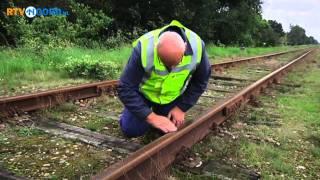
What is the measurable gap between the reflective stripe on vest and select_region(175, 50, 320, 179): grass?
0.59m

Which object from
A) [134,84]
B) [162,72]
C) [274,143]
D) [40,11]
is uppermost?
[40,11]

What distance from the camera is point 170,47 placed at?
10.0 ft

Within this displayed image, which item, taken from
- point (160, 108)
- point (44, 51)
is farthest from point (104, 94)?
point (44, 51)

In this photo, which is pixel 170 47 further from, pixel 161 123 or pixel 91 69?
pixel 91 69

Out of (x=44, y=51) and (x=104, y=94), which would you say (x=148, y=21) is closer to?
(x=44, y=51)

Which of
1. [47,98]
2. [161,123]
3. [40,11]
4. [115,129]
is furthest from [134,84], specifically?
[40,11]

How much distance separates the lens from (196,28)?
2442cm

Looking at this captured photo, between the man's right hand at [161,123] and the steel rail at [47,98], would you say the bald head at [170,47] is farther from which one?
the steel rail at [47,98]

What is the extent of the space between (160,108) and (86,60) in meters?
4.16

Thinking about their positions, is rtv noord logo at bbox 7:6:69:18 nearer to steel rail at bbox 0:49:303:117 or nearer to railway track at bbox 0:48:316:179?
steel rail at bbox 0:49:303:117

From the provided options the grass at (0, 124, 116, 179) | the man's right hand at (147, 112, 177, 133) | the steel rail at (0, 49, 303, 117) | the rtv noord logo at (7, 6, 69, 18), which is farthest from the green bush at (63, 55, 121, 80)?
the rtv noord logo at (7, 6, 69, 18)

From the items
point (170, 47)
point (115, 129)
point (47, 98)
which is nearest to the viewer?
point (170, 47)

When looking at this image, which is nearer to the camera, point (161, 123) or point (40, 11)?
point (161, 123)

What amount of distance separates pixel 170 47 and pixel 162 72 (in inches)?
17.0
